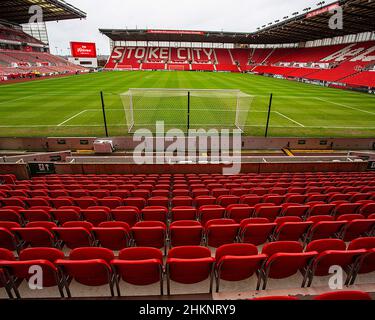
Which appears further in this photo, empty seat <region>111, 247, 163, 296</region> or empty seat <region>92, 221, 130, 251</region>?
empty seat <region>92, 221, 130, 251</region>

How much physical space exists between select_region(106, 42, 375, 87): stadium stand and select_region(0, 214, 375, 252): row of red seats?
3690 centimetres

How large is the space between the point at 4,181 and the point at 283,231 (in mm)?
8513

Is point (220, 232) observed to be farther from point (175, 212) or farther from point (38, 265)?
point (38, 265)

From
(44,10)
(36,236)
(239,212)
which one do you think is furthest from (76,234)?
(44,10)

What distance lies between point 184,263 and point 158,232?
1.01 meters

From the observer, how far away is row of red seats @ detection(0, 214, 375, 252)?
3527 millimetres

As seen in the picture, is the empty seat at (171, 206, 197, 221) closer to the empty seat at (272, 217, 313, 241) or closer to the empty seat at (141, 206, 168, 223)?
the empty seat at (141, 206, 168, 223)

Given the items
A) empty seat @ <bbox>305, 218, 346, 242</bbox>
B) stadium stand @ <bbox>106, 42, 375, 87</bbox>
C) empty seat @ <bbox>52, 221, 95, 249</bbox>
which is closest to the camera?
empty seat @ <bbox>52, 221, 95, 249</bbox>

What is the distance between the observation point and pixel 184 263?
8.75 feet

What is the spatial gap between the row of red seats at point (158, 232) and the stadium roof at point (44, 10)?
5083 centimetres

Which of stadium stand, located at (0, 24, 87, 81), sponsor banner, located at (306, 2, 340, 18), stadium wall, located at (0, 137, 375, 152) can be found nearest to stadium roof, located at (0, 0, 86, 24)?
stadium stand, located at (0, 24, 87, 81)

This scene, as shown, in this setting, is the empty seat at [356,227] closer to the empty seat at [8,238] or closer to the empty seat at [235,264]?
the empty seat at [235,264]

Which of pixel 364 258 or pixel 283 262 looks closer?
pixel 283 262
